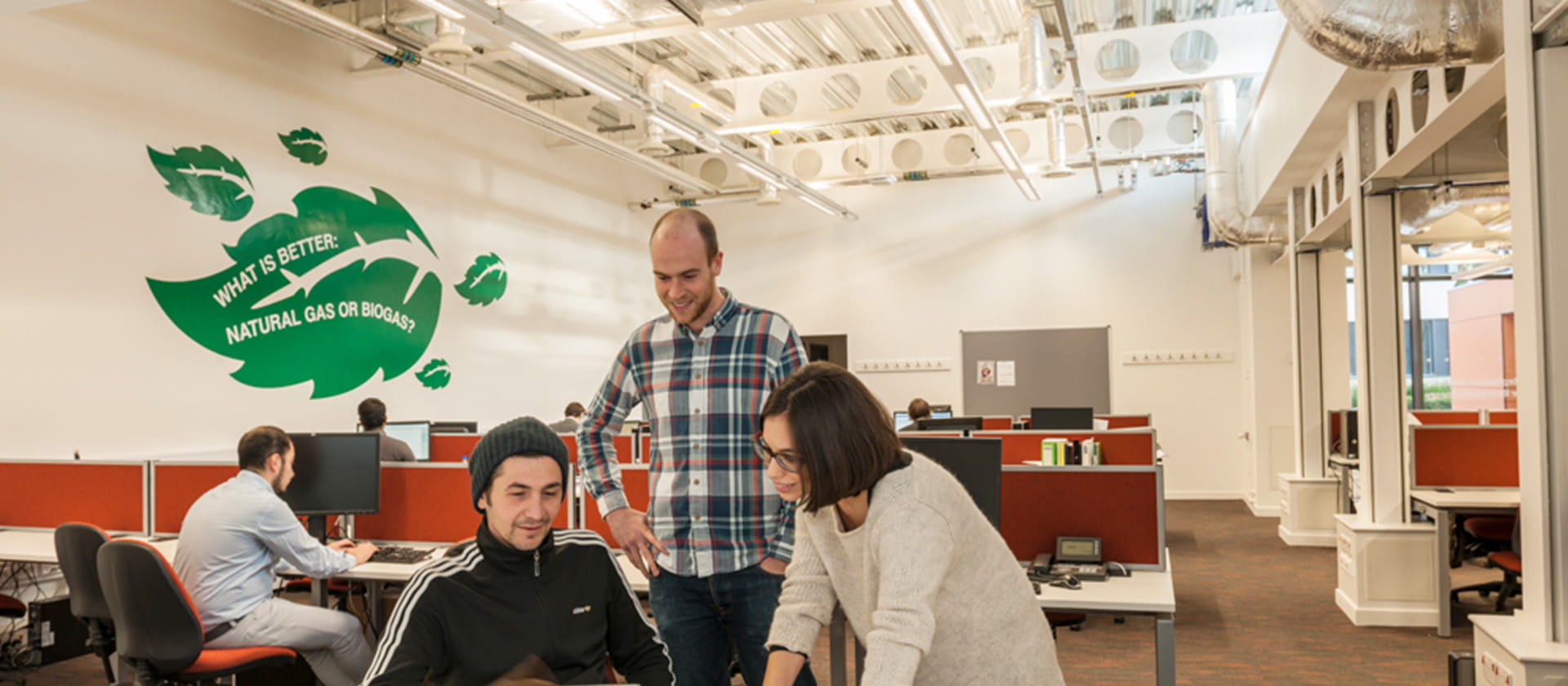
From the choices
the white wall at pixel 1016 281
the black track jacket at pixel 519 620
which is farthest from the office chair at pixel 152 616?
the white wall at pixel 1016 281

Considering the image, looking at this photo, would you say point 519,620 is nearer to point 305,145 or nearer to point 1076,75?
point 1076,75

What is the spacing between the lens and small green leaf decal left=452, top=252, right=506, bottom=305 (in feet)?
27.5

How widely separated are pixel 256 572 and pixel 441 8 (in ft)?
8.12

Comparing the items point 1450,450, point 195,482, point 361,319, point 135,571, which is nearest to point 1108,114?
point 1450,450

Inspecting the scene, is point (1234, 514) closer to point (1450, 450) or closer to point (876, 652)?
point (1450, 450)

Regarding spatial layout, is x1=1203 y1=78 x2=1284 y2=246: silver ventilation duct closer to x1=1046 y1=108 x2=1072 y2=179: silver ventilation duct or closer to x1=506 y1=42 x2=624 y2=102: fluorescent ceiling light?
x1=1046 y1=108 x2=1072 y2=179: silver ventilation duct

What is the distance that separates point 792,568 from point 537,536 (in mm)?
486

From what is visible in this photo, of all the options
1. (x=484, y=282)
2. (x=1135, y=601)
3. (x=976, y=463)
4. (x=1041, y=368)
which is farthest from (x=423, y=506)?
(x=1041, y=368)

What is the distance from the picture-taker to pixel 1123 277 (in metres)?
10.7

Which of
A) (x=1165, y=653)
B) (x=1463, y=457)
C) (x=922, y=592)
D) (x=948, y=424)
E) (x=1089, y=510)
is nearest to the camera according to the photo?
(x=922, y=592)

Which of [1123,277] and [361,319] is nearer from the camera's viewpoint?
[361,319]

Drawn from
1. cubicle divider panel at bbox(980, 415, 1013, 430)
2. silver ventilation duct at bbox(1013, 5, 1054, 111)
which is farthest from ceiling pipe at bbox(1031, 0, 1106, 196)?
cubicle divider panel at bbox(980, 415, 1013, 430)

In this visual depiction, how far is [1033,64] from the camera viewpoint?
6047mm

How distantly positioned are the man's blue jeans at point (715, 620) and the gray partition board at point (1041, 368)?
931 centimetres
